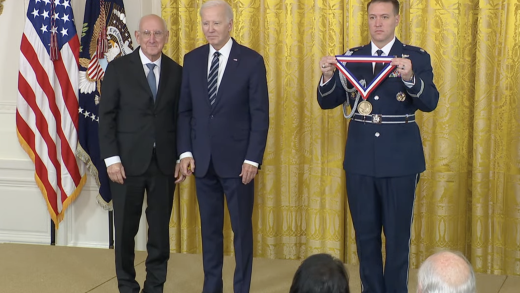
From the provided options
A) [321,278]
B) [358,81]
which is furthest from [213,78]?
[321,278]

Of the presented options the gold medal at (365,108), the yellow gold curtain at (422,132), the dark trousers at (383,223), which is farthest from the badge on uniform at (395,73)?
the yellow gold curtain at (422,132)

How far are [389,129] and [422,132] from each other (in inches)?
48.5

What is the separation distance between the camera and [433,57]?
4629mm

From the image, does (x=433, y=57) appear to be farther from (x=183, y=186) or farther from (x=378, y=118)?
(x=183, y=186)

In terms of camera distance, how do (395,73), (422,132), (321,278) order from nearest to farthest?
(321,278) < (395,73) < (422,132)

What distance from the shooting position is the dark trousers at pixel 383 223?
3.57 metres

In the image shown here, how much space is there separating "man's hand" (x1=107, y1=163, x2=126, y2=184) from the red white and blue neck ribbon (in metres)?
1.20

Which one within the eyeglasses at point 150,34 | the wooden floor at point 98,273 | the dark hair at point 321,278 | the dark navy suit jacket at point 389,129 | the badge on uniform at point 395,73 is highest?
the eyeglasses at point 150,34

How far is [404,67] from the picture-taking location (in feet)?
10.9

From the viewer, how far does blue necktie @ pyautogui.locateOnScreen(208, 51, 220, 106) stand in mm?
3770

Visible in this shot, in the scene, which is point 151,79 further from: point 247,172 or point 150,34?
point 247,172

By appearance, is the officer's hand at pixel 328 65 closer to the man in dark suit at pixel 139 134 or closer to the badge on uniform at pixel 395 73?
the badge on uniform at pixel 395 73

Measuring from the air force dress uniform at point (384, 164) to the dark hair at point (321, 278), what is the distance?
1.62 meters

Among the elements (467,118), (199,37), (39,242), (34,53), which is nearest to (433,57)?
(467,118)
